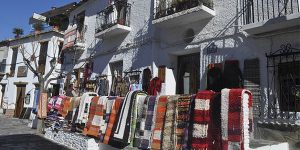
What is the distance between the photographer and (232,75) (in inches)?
321

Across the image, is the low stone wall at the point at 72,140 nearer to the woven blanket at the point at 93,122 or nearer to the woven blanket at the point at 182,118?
the woven blanket at the point at 93,122

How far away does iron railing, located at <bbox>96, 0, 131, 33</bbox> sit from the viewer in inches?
511

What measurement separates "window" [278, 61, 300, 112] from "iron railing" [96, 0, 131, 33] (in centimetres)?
709

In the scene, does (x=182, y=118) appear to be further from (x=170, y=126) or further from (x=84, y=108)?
(x=84, y=108)

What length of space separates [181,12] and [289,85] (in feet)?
12.8

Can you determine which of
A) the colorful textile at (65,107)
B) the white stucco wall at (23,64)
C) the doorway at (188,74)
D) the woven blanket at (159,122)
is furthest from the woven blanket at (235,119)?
the white stucco wall at (23,64)

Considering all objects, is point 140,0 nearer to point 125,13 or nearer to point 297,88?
point 125,13

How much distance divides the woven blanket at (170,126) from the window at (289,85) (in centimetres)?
342

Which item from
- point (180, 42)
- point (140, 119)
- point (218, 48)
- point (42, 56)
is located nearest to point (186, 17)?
point (180, 42)

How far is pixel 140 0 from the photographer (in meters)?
12.5

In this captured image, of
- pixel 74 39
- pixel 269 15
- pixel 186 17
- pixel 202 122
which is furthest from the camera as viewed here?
pixel 74 39

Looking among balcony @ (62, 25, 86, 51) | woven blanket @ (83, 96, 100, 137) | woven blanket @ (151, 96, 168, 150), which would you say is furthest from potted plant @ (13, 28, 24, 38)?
woven blanket @ (151, 96, 168, 150)

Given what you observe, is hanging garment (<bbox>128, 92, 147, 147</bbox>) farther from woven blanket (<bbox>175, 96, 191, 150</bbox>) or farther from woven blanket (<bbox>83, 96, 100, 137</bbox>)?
woven blanket (<bbox>83, 96, 100, 137</bbox>)

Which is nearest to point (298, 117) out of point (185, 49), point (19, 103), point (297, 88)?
point (297, 88)
